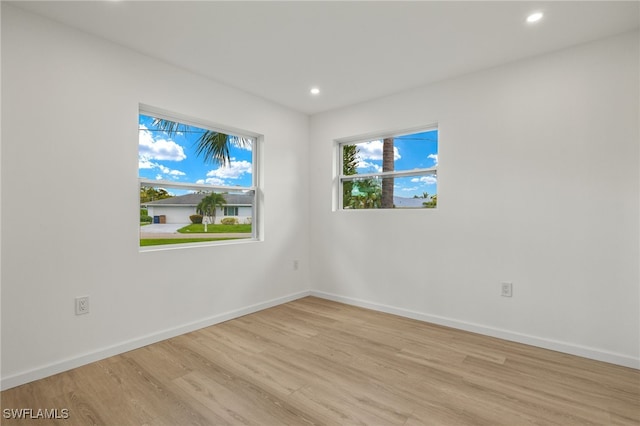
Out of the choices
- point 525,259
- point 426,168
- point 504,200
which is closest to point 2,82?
point 426,168

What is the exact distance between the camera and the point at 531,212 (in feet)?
9.01

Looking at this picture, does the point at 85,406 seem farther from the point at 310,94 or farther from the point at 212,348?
the point at 310,94

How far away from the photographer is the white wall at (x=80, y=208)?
209 cm

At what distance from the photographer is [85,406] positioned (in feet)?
6.10

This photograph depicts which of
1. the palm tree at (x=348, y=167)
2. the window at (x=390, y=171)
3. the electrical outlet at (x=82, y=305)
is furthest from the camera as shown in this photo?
the palm tree at (x=348, y=167)

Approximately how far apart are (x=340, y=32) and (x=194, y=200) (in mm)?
2092

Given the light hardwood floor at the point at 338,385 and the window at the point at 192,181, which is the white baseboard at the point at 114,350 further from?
the window at the point at 192,181

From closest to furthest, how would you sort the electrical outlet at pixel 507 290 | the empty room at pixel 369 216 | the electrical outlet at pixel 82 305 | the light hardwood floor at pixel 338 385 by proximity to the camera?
the light hardwood floor at pixel 338 385, the empty room at pixel 369 216, the electrical outlet at pixel 82 305, the electrical outlet at pixel 507 290

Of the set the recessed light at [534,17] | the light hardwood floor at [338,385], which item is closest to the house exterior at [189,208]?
the light hardwood floor at [338,385]

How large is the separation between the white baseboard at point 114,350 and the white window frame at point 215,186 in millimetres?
746

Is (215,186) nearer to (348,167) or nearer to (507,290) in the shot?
(348,167)

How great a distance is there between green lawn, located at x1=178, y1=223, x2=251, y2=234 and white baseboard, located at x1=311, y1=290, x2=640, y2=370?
61.1 inches

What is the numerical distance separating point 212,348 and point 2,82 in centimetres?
235

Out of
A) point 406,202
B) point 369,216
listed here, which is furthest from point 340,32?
point 369,216
